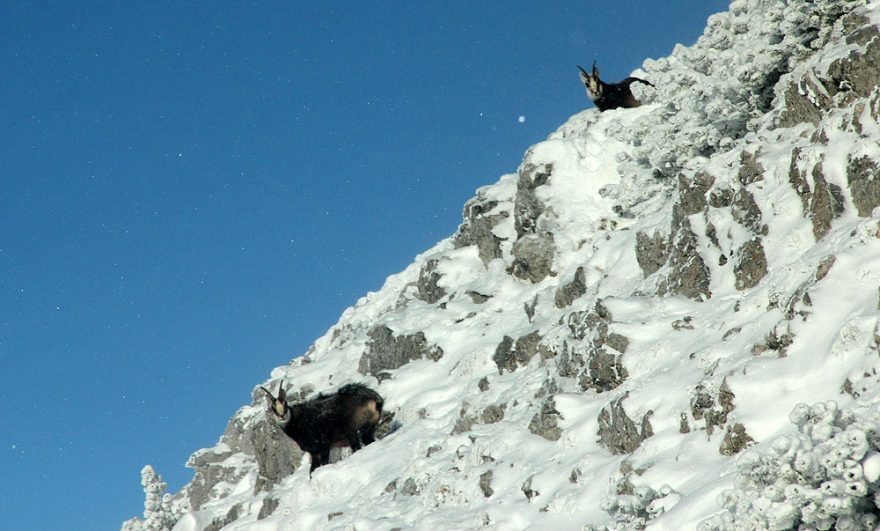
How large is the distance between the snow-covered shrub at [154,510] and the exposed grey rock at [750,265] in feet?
115

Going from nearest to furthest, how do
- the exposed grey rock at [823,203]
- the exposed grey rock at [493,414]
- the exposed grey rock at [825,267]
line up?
the exposed grey rock at [825,267], the exposed grey rock at [823,203], the exposed grey rock at [493,414]

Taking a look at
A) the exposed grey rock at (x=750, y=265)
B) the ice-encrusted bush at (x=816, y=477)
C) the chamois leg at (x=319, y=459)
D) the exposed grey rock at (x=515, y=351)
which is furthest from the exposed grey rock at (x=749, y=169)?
the chamois leg at (x=319, y=459)

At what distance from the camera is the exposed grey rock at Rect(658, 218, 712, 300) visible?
20750 mm

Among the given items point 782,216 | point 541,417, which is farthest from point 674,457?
point 782,216

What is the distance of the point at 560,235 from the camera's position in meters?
33.4

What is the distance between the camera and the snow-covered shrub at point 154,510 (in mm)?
44875

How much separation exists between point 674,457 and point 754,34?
1547 centimetres

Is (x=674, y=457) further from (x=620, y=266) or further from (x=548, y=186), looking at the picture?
(x=548, y=186)

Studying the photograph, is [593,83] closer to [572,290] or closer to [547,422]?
[572,290]

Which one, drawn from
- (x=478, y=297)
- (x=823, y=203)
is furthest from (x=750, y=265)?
(x=478, y=297)

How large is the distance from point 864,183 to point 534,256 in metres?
17.0

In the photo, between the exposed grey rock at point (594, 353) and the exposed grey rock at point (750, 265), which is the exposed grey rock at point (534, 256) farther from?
the exposed grey rock at point (750, 265)

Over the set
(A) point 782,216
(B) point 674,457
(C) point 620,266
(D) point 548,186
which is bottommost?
(B) point 674,457

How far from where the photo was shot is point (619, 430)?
1750cm
